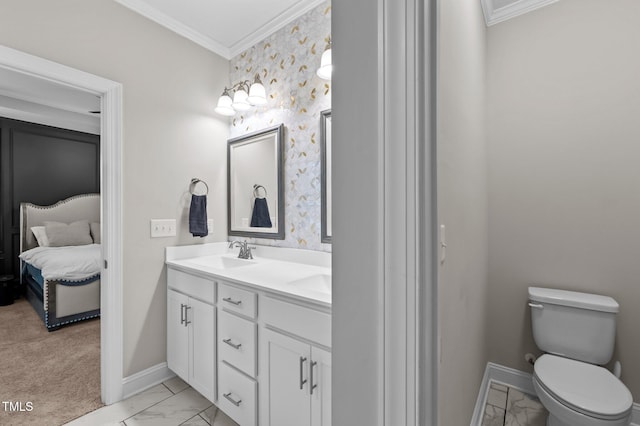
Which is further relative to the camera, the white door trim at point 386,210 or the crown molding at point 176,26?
the crown molding at point 176,26

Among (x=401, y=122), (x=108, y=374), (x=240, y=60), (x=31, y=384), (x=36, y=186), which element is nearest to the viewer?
(x=401, y=122)

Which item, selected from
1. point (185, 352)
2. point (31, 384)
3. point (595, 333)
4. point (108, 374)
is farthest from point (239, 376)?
point (595, 333)

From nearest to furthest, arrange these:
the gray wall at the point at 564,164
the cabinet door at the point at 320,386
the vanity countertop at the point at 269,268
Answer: the cabinet door at the point at 320,386 → the vanity countertop at the point at 269,268 → the gray wall at the point at 564,164

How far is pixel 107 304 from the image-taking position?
5.85 feet

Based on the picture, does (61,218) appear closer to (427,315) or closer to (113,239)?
(113,239)

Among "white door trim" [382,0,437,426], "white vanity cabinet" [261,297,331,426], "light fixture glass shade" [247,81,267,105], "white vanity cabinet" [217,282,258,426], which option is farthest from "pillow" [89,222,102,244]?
"white door trim" [382,0,437,426]

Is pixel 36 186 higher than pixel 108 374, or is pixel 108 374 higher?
pixel 36 186

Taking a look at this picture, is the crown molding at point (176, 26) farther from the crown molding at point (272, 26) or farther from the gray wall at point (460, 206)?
the gray wall at point (460, 206)

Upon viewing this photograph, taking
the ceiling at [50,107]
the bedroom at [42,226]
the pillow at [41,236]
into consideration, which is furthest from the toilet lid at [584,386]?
the pillow at [41,236]

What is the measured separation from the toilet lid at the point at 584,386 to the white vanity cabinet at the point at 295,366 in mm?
1053

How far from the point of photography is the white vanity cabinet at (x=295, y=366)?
113cm

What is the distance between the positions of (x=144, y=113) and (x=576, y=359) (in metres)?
2.98

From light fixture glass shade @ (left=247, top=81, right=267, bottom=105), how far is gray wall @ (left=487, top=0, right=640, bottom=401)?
157 centimetres

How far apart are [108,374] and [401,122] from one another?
222cm
